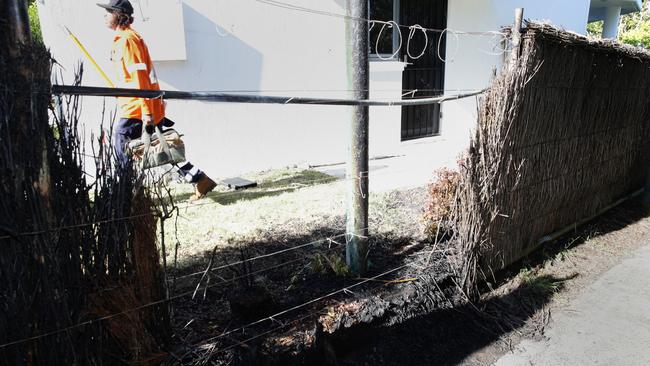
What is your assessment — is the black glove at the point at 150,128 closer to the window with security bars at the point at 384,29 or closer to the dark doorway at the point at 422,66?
the window with security bars at the point at 384,29

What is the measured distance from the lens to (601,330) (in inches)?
139

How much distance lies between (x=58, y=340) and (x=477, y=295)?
2911 mm

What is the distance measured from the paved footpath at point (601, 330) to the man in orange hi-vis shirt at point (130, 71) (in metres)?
3.72

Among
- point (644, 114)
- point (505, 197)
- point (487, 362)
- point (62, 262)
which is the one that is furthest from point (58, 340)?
point (644, 114)

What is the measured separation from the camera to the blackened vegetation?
173 cm

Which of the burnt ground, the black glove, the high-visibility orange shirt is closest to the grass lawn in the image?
the burnt ground

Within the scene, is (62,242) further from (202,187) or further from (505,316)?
(202,187)

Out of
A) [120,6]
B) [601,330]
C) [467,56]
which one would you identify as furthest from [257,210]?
[467,56]

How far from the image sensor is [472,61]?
28.3ft

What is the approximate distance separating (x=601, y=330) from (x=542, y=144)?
1572mm

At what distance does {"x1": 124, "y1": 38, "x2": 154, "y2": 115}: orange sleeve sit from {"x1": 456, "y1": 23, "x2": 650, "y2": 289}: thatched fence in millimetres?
3064

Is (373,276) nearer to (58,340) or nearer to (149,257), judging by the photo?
(149,257)

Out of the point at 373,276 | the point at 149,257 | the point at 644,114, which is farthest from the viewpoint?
the point at 644,114

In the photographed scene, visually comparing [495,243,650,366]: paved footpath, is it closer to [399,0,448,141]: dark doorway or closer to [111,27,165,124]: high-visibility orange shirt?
[111,27,165,124]: high-visibility orange shirt
